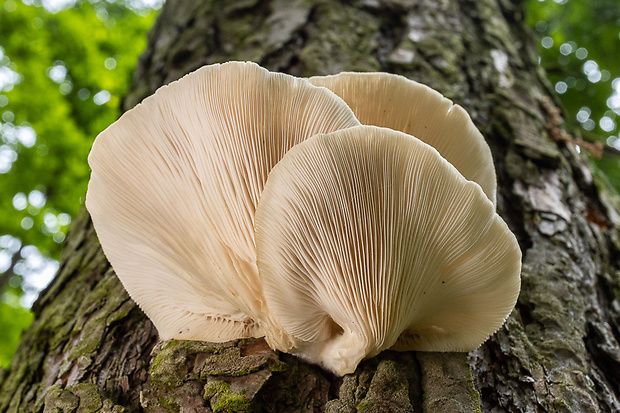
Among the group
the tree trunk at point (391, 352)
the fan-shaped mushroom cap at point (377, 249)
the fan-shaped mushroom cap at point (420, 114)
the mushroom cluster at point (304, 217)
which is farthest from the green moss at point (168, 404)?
the fan-shaped mushroom cap at point (420, 114)

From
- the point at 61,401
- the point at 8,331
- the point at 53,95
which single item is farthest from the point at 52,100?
the point at 61,401

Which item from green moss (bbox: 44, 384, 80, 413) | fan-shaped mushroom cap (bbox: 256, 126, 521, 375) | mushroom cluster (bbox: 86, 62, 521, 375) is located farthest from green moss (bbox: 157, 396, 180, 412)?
fan-shaped mushroom cap (bbox: 256, 126, 521, 375)

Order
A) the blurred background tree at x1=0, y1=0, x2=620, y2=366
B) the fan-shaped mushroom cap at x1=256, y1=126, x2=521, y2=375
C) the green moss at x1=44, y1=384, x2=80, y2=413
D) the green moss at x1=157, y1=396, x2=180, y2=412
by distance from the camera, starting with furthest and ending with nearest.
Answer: the blurred background tree at x1=0, y1=0, x2=620, y2=366
the green moss at x1=44, y1=384, x2=80, y2=413
the green moss at x1=157, y1=396, x2=180, y2=412
the fan-shaped mushroom cap at x1=256, y1=126, x2=521, y2=375

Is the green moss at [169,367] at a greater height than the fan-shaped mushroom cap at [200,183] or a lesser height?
lesser

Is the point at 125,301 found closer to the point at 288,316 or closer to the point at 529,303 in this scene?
the point at 288,316

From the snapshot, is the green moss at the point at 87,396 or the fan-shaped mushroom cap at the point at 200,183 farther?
the green moss at the point at 87,396

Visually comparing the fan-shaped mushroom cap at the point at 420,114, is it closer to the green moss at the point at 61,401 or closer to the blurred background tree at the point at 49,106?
the green moss at the point at 61,401

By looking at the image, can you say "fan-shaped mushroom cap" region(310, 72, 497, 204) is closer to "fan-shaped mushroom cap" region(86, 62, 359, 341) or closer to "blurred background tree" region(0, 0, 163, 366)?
"fan-shaped mushroom cap" region(86, 62, 359, 341)
